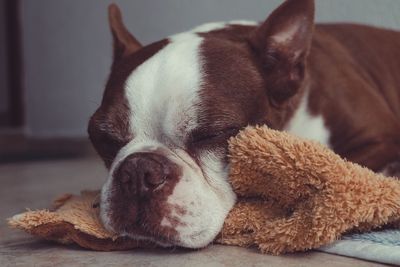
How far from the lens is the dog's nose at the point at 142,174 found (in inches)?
49.0

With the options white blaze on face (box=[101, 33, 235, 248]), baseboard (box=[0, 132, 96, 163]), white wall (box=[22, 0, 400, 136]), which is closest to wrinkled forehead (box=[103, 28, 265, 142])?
white blaze on face (box=[101, 33, 235, 248])

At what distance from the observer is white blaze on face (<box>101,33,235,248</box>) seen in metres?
1.28

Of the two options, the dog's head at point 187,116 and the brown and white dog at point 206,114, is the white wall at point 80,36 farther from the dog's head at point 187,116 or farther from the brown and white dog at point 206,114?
the dog's head at point 187,116

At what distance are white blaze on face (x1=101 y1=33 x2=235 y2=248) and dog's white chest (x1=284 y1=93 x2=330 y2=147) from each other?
360 mm

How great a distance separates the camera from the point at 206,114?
4.47 ft

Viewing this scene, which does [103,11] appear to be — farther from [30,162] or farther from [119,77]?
[119,77]

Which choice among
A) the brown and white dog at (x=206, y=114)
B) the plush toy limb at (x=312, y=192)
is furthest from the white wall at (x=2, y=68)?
the plush toy limb at (x=312, y=192)

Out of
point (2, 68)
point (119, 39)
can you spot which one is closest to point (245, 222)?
point (119, 39)

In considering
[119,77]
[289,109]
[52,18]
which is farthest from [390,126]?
[52,18]

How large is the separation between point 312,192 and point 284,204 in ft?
0.27

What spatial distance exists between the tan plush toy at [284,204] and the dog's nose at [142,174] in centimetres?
11

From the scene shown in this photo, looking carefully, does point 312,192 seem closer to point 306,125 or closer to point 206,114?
point 206,114

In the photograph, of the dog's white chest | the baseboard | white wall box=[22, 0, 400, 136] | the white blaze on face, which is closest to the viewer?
the white blaze on face

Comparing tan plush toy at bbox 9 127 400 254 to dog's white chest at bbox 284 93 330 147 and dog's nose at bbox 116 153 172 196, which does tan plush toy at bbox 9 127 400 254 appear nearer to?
dog's nose at bbox 116 153 172 196
